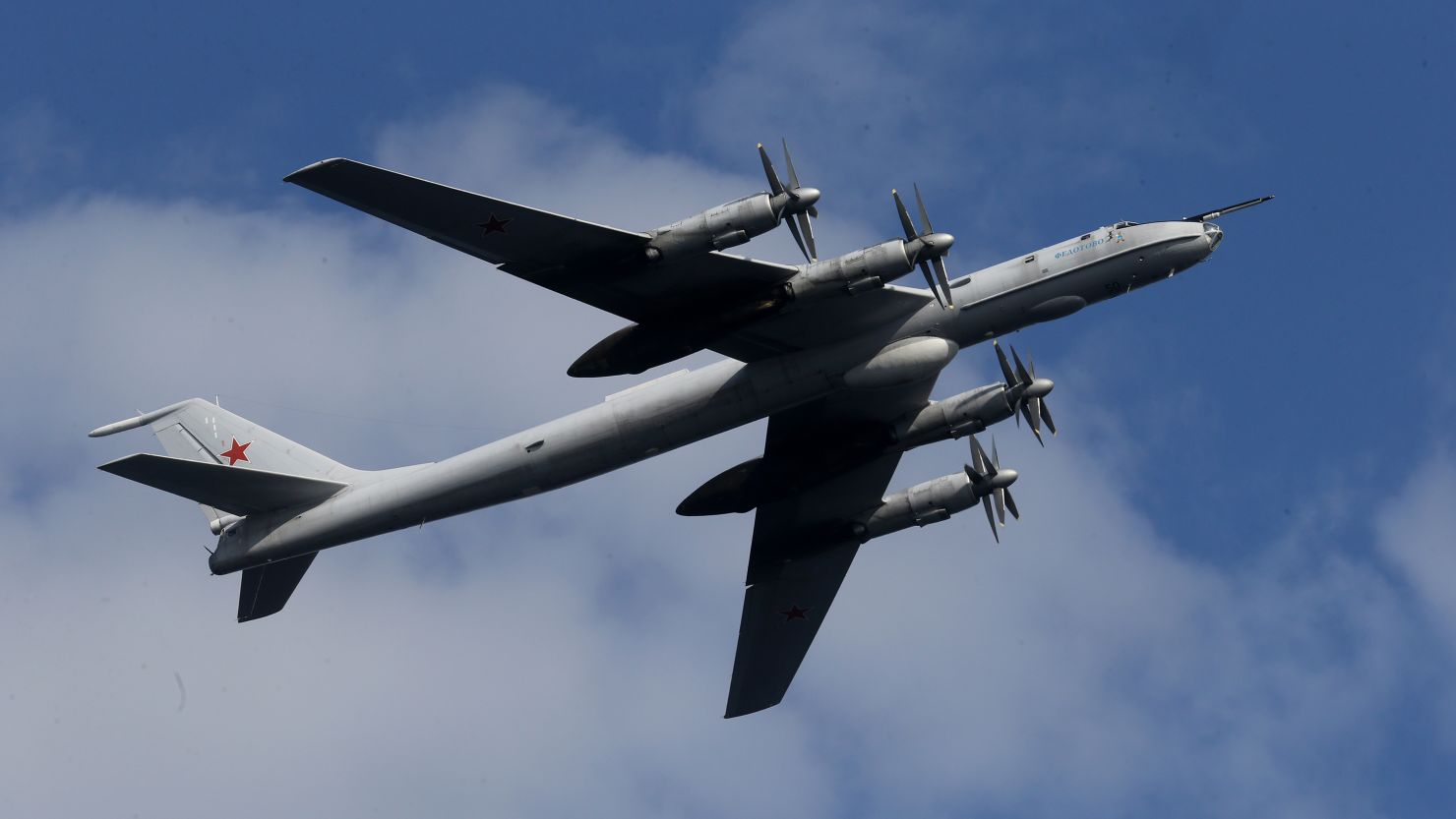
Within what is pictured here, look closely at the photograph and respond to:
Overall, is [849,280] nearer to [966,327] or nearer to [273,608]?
[966,327]

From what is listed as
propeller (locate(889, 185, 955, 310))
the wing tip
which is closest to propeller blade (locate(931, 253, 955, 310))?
propeller (locate(889, 185, 955, 310))

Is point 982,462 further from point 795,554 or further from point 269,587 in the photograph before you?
point 269,587

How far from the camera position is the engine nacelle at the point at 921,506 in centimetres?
4412

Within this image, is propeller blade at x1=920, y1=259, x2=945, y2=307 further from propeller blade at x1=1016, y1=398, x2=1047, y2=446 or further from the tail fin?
the tail fin

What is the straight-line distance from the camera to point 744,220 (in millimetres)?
35469

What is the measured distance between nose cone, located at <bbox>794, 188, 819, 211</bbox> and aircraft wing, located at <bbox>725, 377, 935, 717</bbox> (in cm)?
859

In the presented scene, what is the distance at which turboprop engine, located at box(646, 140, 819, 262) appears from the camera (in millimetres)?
35469

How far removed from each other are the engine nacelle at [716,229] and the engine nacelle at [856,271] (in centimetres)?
223

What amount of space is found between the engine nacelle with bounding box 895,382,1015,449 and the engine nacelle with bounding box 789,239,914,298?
5647 millimetres

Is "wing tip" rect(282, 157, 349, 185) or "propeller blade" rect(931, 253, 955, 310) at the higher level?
"wing tip" rect(282, 157, 349, 185)

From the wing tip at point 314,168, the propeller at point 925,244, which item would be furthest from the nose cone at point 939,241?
the wing tip at point 314,168

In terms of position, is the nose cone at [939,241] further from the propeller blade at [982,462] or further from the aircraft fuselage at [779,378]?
the propeller blade at [982,462]

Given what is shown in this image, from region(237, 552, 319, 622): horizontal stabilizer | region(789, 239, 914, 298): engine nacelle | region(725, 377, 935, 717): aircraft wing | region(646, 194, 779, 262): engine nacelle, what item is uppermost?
region(646, 194, 779, 262): engine nacelle

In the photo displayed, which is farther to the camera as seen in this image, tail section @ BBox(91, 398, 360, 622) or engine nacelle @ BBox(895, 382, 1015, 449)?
engine nacelle @ BBox(895, 382, 1015, 449)
